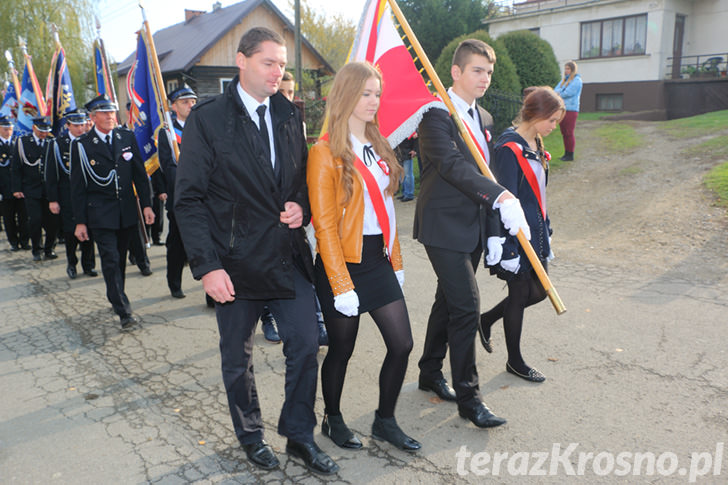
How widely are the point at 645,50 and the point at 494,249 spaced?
22.6m

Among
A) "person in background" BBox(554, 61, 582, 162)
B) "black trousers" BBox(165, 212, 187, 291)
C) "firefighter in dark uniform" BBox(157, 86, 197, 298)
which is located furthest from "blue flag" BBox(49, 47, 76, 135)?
"person in background" BBox(554, 61, 582, 162)

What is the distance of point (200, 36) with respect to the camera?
108 feet

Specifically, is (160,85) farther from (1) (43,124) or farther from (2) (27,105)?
(2) (27,105)

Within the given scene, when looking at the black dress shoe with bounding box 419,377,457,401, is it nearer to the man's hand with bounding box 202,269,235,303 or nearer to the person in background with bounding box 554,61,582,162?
the man's hand with bounding box 202,269,235,303

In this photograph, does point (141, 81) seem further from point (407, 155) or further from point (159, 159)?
point (407, 155)

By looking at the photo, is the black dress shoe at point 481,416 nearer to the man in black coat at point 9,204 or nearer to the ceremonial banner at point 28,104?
the man in black coat at point 9,204

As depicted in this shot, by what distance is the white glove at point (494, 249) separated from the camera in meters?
3.57

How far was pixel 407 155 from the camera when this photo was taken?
434 inches

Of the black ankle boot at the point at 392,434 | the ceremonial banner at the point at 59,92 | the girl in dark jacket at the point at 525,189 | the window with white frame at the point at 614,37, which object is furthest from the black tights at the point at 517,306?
the window with white frame at the point at 614,37

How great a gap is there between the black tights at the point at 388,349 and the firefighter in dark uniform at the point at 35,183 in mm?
7137

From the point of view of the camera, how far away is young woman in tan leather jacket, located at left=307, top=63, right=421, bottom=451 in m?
2.99

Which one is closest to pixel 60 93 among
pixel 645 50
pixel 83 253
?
pixel 83 253

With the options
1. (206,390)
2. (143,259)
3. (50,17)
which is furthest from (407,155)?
(50,17)

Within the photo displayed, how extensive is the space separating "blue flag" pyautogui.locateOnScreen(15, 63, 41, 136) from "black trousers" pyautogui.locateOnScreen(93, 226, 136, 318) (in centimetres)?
655
